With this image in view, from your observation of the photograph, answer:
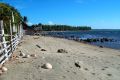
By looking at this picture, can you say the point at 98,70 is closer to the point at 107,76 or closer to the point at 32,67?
the point at 107,76

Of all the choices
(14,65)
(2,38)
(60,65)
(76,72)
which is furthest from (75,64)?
(2,38)

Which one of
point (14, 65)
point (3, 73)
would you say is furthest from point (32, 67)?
point (3, 73)

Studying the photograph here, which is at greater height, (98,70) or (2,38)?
(2,38)

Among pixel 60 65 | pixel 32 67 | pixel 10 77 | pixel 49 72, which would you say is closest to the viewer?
pixel 10 77

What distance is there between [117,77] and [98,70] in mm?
1253

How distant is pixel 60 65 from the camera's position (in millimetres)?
11023

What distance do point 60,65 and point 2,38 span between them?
273cm

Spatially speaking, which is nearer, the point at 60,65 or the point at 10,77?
the point at 10,77

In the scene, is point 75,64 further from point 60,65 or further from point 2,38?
point 2,38

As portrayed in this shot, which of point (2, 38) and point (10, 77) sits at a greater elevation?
point (2, 38)

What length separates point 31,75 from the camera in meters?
8.95

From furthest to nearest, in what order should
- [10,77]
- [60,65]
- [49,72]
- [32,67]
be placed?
[60,65]
[32,67]
[49,72]
[10,77]

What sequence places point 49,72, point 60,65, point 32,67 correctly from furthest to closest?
point 60,65 → point 32,67 → point 49,72

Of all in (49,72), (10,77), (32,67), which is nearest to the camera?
(10,77)
